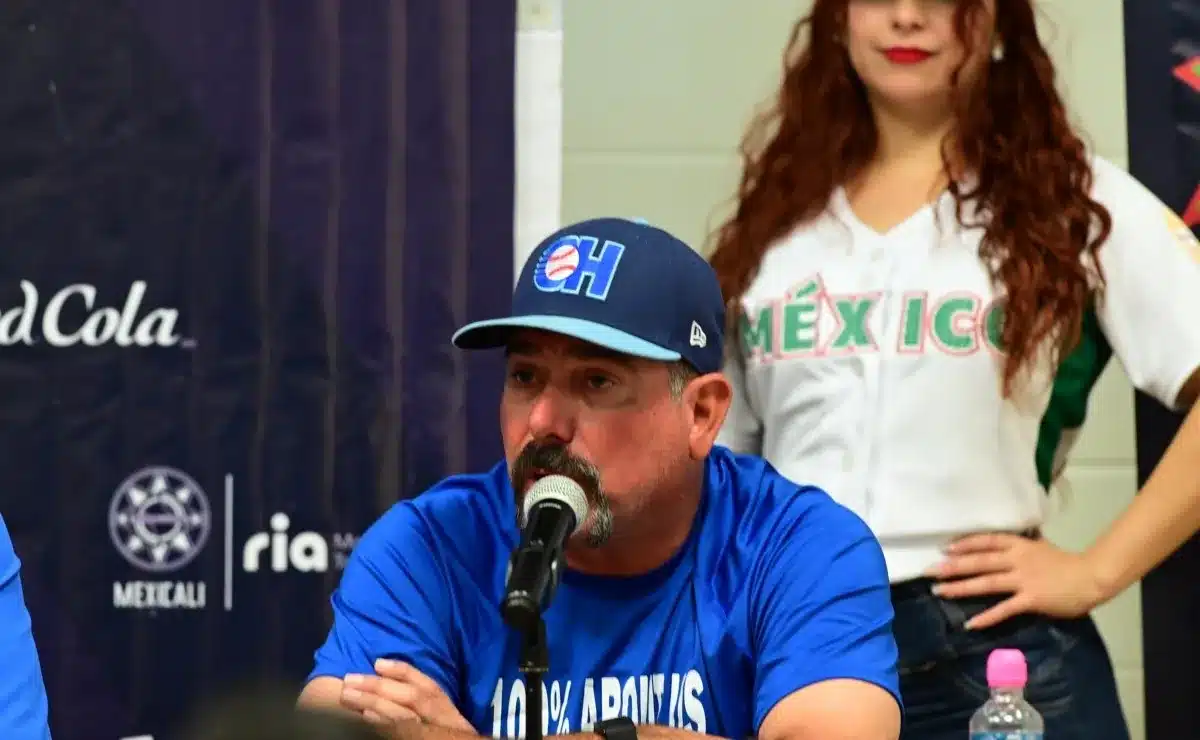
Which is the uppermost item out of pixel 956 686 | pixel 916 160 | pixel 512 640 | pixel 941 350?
pixel 916 160

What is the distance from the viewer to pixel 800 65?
2.25 meters

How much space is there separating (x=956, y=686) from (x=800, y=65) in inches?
33.8

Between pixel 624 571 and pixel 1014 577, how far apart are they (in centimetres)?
55

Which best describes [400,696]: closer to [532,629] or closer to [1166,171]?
[532,629]

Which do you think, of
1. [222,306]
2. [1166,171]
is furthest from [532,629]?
[1166,171]

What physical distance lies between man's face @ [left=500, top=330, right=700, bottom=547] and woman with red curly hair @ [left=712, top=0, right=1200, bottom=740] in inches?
16.8

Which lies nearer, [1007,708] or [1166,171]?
[1007,708]

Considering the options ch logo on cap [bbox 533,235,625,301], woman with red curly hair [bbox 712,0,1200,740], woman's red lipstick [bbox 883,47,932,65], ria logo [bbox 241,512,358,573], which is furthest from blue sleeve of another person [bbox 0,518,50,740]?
woman's red lipstick [bbox 883,47,932,65]

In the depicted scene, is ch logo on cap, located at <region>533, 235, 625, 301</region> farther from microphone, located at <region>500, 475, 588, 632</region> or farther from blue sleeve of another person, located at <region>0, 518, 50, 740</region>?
blue sleeve of another person, located at <region>0, 518, 50, 740</region>

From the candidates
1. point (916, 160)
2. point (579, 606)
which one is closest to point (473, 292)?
point (916, 160)

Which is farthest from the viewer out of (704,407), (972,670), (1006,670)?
(972,670)

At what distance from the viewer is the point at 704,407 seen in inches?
→ 66.9

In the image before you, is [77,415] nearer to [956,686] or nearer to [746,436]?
[746,436]

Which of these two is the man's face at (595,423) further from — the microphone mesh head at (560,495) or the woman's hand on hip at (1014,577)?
the woman's hand on hip at (1014,577)
